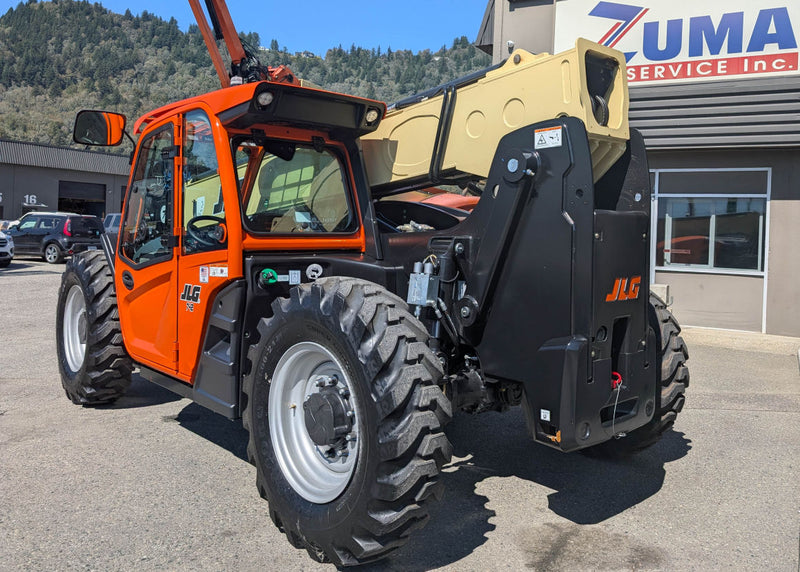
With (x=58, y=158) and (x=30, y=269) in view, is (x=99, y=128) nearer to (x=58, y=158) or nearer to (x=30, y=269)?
(x=30, y=269)

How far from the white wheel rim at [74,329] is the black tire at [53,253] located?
18.8 meters

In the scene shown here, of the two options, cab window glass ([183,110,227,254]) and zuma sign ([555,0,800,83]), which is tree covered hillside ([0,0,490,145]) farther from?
cab window glass ([183,110,227,254])

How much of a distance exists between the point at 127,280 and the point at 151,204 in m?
0.67

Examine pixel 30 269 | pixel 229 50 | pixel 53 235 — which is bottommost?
pixel 30 269

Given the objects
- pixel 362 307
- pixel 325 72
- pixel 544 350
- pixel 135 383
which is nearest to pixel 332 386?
pixel 362 307

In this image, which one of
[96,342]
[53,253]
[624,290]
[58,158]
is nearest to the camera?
[624,290]

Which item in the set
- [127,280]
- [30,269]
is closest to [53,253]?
[30,269]

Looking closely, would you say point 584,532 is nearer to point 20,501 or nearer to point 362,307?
point 362,307

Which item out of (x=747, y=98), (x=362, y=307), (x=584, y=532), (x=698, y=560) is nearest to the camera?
(x=362, y=307)

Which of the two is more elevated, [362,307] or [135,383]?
[362,307]

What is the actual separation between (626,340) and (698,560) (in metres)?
1.13

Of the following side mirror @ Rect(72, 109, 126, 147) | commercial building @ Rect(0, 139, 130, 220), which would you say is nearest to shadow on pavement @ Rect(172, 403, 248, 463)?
side mirror @ Rect(72, 109, 126, 147)

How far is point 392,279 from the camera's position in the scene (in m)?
4.05

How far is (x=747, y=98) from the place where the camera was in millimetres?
10102
